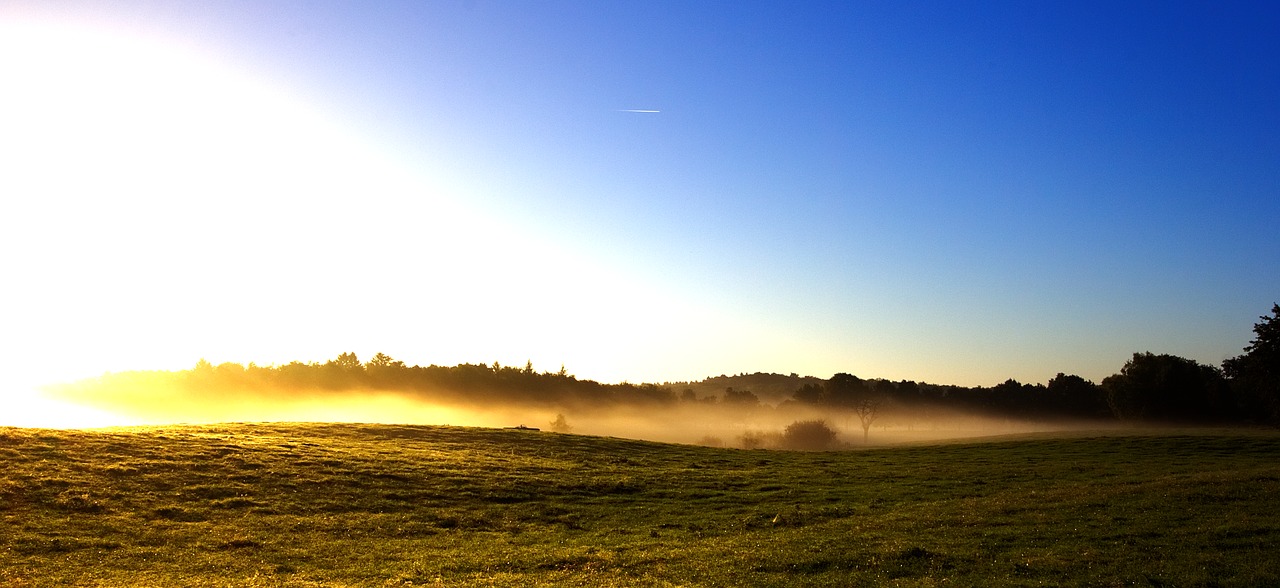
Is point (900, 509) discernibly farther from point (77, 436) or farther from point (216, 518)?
point (77, 436)

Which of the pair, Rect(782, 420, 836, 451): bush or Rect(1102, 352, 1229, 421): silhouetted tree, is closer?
Rect(1102, 352, 1229, 421): silhouetted tree

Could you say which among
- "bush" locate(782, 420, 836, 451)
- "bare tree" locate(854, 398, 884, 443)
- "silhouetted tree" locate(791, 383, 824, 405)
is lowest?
"bush" locate(782, 420, 836, 451)

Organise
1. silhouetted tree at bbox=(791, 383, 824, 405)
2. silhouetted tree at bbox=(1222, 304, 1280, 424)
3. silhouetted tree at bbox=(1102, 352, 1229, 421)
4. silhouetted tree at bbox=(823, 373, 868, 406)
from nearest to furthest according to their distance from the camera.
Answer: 1. silhouetted tree at bbox=(1222, 304, 1280, 424)
2. silhouetted tree at bbox=(1102, 352, 1229, 421)
3. silhouetted tree at bbox=(823, 373, 868, 406)
4. silhouetted tree at bbox=(791, 383, 824, 405)

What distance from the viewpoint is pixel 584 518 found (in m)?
35.2

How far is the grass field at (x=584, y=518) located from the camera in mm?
22719

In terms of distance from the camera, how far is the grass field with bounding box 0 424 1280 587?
894 inches

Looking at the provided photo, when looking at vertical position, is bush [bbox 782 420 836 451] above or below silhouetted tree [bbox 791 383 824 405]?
below

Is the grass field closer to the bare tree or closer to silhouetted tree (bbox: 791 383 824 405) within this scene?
the bare tree

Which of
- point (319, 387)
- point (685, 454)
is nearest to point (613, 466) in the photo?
point (685, 454)

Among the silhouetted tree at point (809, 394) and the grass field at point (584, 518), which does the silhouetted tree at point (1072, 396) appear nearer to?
the silhouetted tree at point (809, 394)

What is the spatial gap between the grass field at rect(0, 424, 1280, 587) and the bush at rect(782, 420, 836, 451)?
7286 cm

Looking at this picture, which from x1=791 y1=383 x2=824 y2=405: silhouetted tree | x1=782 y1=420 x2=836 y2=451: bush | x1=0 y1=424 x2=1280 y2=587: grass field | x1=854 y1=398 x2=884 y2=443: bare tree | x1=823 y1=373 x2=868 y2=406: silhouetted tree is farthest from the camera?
x1=791 y1=383 x2=824 y2=405: silhouetted tree

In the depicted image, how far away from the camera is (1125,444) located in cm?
6969

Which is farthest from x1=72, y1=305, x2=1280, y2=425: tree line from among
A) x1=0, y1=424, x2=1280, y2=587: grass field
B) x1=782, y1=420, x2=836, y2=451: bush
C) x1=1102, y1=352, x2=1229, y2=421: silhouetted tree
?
x1=0, y1=424, x2=1280, y2=587: grass field
